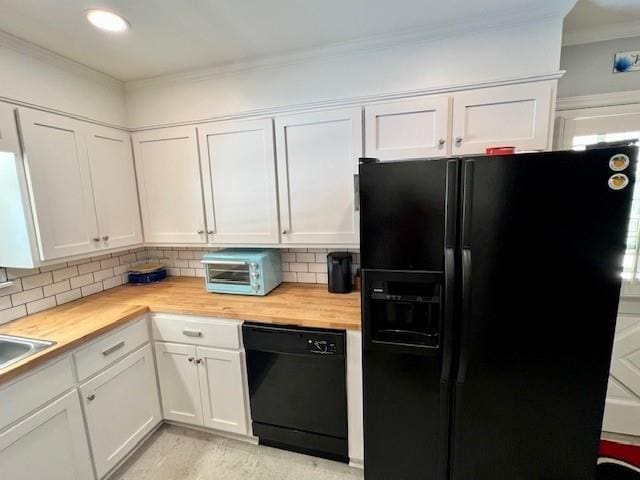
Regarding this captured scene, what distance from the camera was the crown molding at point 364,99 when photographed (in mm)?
1536

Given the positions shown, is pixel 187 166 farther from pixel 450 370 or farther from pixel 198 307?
pixel 450 370

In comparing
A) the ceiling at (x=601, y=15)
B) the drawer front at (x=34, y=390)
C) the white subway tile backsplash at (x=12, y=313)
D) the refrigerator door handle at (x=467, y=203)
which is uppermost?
the ceiling at (x=601, y=15)

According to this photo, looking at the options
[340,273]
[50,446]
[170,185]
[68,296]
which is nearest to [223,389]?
[50,446]

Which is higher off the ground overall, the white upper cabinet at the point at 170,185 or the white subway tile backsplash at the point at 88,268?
the white upper cabinet at the point at 170,185

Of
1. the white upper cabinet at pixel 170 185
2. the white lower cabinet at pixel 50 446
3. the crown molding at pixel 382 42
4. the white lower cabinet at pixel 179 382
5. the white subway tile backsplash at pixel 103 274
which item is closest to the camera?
the white lower cabinet at pixel 50 446

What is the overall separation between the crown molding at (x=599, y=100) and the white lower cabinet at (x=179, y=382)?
9.06ft

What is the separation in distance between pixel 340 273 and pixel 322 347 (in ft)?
1.81

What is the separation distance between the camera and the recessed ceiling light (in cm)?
139

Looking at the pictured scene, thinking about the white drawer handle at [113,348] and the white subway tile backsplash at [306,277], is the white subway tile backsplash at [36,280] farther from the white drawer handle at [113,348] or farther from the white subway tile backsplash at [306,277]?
the white subway tile backsplash at [306,277]

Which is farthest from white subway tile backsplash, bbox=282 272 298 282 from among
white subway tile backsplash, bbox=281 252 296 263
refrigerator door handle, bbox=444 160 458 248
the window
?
the window

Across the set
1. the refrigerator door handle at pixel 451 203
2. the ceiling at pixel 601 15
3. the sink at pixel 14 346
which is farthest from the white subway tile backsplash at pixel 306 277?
the ceiling at pixel 601 15

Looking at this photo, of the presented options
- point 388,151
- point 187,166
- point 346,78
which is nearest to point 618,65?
point 388,151

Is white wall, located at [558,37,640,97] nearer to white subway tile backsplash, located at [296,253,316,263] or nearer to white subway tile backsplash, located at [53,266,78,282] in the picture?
white subway tile backsplash, located at [296,253,316,263]

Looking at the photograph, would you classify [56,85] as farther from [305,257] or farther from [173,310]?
[305,257]
